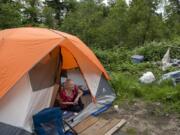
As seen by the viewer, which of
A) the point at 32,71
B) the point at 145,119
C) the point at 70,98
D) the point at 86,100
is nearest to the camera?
the point at 32,71

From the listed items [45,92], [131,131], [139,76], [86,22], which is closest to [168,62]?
[139,76]

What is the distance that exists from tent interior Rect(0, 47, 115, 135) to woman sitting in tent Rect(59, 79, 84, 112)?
109mm

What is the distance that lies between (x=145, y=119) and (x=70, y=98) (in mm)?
1314

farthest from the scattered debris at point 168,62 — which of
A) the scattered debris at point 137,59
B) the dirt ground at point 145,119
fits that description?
the dirt ground at point 145,119

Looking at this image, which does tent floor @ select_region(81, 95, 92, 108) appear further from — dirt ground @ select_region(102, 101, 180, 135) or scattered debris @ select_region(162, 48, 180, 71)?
scattered debris @ select_region(162, 48, 180, 71)

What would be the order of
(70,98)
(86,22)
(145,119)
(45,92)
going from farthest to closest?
(86,22) < (70,98) < (145,119) < (45,92)

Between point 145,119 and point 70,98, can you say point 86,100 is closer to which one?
point 70,98

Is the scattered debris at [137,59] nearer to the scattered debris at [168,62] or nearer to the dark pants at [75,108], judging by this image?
the scattered debris at [168,62]

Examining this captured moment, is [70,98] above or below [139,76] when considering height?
above

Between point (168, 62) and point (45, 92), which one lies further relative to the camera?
point (168, 62)

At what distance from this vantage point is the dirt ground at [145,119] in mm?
4836

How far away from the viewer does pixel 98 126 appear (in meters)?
4.87

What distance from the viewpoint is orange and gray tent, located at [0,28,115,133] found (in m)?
4.38

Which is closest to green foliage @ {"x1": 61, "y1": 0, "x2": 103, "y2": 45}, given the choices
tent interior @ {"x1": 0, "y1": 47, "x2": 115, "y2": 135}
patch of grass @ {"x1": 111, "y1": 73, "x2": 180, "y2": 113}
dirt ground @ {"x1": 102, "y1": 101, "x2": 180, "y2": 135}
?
patch of grass @ {"x1": 111, "y1": 73, "x2": 180, "y2": 113}
